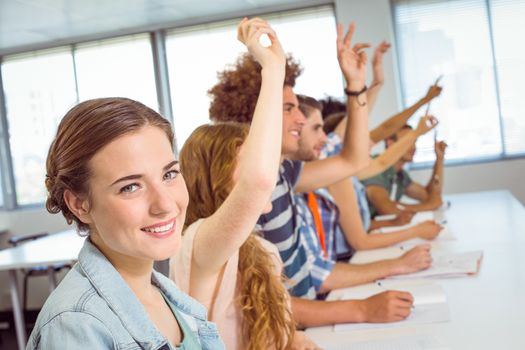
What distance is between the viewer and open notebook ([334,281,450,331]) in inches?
68.0

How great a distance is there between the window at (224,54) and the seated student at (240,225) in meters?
4.93

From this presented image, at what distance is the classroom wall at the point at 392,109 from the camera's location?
243 inches

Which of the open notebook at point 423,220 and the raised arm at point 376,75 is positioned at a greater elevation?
the raised arm at point 376,75

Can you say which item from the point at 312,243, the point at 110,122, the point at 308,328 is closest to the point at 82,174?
the point at 110,122

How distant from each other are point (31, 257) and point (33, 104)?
11.4ft

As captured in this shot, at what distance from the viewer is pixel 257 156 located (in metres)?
1.22

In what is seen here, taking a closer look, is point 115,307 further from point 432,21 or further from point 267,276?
point 432,21

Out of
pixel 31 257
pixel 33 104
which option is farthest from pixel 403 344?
pixel 33 104

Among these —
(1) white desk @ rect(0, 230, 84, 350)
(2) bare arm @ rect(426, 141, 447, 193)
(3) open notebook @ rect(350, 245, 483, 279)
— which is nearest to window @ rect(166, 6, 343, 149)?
(1) white desk @ rect(0, 230, 84, 350)

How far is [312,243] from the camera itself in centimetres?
224

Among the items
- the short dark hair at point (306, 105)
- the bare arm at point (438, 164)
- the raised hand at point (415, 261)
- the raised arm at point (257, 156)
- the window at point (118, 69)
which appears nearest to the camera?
the raised arm at point (257, 156)

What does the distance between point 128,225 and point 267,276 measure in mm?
639

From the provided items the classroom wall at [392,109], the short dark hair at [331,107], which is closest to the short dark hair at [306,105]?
the short dark hair at [331,107]

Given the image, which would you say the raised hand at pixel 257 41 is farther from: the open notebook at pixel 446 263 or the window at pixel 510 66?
the window at pixel 510 66
